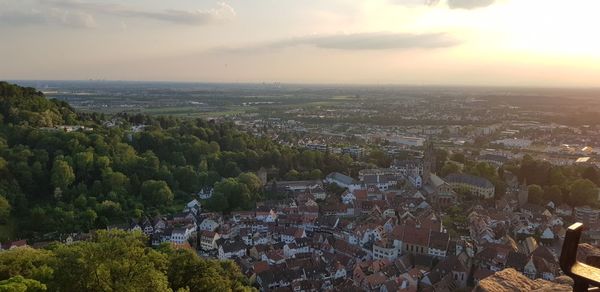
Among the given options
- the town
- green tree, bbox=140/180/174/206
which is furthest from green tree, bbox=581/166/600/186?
green tree, bbox=140/180/174/206

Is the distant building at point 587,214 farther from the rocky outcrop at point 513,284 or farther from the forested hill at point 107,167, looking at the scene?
the rocky outcrop at point 513,284

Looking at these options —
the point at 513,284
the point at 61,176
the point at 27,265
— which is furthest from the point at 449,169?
the point at 513,284

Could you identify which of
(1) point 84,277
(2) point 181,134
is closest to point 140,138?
(2) point 181,134

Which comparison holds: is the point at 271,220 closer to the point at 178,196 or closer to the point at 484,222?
the point at 178,196

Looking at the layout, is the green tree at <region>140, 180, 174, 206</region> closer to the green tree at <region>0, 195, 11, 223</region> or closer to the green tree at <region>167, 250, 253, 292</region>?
the green tree at <region>0, 195, 11, 223</region>

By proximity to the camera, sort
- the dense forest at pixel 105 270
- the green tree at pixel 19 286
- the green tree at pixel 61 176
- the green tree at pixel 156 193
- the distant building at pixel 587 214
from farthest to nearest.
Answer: the green tree at pixel 156 193, the green tree at pixel 61 176, the distant building at pixel 587 214, the dense forest at pixel 105 270, the green tree at pixel 19 286

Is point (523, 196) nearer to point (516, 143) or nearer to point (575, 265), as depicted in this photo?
point (516, 143)

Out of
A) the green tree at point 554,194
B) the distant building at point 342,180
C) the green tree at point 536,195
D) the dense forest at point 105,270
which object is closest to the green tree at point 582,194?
the green tree at point 554,194
